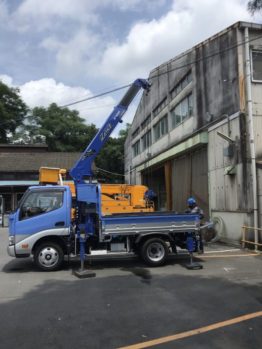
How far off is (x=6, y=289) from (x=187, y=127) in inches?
592

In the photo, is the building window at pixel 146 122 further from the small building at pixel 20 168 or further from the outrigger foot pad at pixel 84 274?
the outrigger foot pad at pixel 84 274

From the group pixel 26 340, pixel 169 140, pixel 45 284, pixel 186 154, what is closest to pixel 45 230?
pixel 45 284

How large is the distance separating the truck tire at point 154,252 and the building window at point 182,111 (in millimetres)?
11266

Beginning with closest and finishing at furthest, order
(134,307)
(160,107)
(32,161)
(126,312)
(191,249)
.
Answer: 1. (126,312)
2. (134,307)
3. (191,249)
4. (160,107)
5. (32,161)

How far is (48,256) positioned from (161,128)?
1869 centimetres

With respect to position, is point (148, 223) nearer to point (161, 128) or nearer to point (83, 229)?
point (83, 229)

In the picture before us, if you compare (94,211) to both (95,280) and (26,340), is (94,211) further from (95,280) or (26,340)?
(26,340)

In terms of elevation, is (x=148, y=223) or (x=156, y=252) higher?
(x=148, y=223)

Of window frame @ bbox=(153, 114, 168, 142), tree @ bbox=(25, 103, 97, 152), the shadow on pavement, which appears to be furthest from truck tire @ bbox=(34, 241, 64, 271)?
tree @ bbox=(25, 103, 97, 152)

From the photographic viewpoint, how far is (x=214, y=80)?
18.1m

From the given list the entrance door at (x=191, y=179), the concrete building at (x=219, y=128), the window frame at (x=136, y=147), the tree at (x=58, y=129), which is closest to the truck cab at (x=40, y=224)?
the concrete building at (x=219, y=128)

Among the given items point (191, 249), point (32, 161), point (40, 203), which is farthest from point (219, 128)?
point (32, 161)

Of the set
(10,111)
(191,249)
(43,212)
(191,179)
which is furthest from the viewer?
(10,111)

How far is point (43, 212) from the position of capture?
37.2 ft
